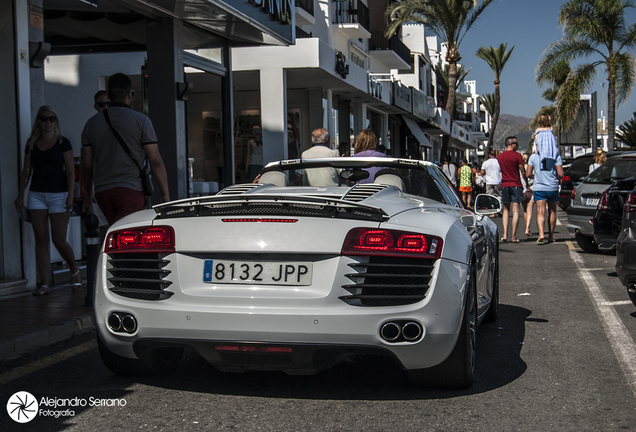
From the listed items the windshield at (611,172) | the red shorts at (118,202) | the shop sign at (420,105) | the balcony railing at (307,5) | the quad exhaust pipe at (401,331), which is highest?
the balcony railing at (307,5)

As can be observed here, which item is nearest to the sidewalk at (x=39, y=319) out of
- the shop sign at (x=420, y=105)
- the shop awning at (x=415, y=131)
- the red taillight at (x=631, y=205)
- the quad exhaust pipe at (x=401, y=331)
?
the quad exhaust pipe at (x=401, y=331)

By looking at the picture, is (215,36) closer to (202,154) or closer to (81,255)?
(202,154)

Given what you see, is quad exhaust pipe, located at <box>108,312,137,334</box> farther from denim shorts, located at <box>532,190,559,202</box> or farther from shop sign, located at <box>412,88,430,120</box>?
→ shop sign, located at <box>412,88,430,120</box>

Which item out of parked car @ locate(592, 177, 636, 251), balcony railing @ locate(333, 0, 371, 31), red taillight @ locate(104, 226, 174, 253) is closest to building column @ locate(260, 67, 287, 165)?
parked car @ locate(592, 177, 636, 251)

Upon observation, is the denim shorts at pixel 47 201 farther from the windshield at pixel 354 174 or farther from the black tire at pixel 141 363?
the black tire at pixel 141 363

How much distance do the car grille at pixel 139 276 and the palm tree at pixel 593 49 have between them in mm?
29722

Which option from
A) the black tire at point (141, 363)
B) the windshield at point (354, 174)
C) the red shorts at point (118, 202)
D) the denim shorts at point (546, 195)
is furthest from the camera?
the denim shorts at point (546, 195)

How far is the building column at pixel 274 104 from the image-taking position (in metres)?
19.0

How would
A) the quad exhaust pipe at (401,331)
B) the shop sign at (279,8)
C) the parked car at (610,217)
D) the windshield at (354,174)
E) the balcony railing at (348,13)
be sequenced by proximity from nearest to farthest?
1. the quad exhaust pipe at (401,331)
2. the windshield at (354,174)
3. the parked car at (610,217)
4. the shop sign at (279,8)
5. the balcony railing at (348,13)

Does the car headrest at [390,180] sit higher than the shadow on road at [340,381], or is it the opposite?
the car headrest at [390,180]

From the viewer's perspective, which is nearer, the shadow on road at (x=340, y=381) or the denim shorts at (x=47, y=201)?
the shadow on road at (x=340, y=381)

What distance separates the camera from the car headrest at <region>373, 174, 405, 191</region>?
476 cm

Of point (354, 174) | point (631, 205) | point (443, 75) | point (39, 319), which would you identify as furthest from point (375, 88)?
point (443, 75)

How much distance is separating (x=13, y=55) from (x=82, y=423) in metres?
5.41
